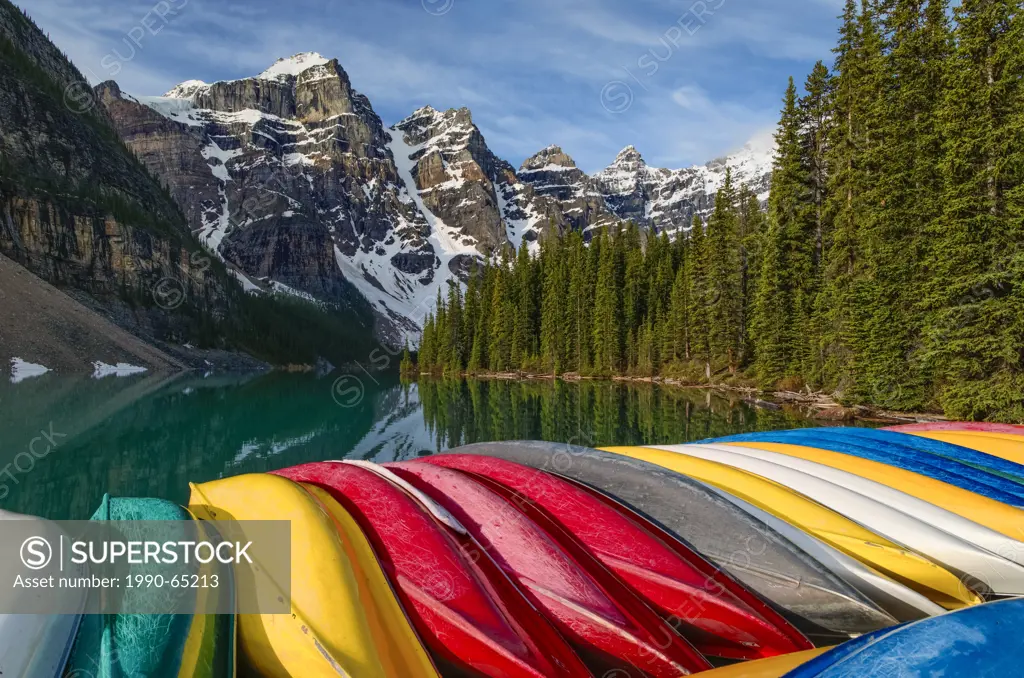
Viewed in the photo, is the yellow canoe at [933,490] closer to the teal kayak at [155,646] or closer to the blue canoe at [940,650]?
the blue canoe at [940,650]

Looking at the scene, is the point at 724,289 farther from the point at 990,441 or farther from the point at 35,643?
the point at 35,643

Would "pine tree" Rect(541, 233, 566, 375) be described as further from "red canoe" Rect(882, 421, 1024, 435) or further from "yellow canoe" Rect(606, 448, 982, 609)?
"yellow canoe" Rect(606, 448, 982, 609)

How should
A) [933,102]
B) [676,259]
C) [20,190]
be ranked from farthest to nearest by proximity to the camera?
[20,190] < [676,259] < [933,102]

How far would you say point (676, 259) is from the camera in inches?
2269

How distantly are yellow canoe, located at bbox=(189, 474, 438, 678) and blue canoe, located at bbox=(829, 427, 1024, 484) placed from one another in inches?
224

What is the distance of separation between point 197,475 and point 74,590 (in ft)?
34.4

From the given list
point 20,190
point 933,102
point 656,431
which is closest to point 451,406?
point 656,431

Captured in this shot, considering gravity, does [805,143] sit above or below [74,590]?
above

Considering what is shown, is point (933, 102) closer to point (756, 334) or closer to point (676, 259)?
point (756, 334)

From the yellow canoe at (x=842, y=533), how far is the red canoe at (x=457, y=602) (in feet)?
7.07

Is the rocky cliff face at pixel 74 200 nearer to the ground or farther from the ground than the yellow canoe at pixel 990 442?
farther from the ground

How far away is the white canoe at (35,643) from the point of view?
226 cm

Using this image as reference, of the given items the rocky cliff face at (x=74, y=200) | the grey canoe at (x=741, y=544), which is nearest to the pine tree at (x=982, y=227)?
the grey canoe at (x=741, y=544)

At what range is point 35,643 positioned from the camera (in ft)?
7.82
